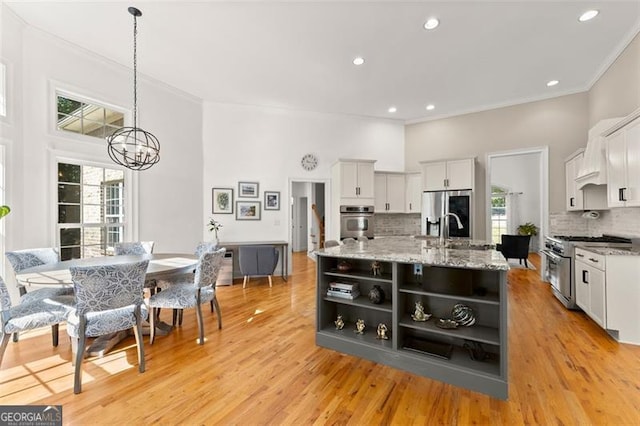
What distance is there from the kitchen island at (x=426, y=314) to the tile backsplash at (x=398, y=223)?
388 cm

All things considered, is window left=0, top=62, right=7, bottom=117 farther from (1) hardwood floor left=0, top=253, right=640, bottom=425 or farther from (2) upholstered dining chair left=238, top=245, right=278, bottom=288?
(2) upholstered dining chair left=238, top=245, right=278, bottom=288

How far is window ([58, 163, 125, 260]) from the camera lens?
3688mm

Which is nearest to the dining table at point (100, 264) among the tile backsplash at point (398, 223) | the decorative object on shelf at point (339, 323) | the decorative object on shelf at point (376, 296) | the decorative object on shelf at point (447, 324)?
the decorative object on shelf at point (339, 323)

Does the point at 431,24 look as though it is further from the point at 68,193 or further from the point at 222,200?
the point at 68,193

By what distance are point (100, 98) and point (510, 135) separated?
722 cm

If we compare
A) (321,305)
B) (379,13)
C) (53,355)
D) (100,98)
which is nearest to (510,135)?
(379,13)

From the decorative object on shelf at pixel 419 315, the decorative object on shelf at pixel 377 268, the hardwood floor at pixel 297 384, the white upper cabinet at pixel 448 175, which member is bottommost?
the hardwood floor at pixel 297 384

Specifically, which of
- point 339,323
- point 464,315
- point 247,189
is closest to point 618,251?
point 464,315

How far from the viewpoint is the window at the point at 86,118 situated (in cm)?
367

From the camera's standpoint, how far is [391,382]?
2107 millimetres

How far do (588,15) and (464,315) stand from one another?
368 cm

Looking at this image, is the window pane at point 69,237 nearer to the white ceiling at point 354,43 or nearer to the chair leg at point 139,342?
the chair leg at point 139,342

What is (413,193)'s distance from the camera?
6.40 m

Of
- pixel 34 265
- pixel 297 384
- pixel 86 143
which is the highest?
pixel 86 143
